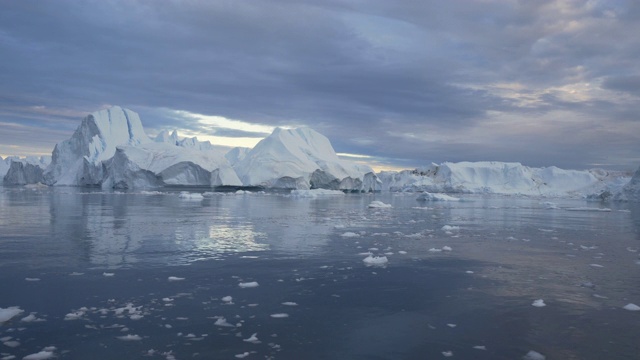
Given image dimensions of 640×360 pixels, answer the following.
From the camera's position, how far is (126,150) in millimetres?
46062

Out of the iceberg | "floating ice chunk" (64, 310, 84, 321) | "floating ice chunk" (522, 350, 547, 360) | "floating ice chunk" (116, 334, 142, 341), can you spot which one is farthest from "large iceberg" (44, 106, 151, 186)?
"floating ice chunk" (522, 350, 547, 360)

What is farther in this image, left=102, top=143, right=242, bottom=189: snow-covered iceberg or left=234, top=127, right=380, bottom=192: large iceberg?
left=234, top=127, right=380, bottom=192: large iceberg

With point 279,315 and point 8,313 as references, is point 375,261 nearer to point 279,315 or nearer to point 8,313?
point 279,315

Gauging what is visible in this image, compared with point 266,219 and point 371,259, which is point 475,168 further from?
point 371,259

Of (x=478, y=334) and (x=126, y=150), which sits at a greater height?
(x=126, y=150)

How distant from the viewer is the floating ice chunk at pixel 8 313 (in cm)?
479

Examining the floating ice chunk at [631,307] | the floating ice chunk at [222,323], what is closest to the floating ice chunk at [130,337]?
the floating ice chunk at [222,323]

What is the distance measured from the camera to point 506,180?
2876 inches

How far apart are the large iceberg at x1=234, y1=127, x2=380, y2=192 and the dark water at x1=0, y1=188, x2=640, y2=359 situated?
43373 millimetres

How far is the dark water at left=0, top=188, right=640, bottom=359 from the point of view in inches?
169

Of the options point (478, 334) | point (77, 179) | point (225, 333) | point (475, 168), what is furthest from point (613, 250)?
point (475, 168)

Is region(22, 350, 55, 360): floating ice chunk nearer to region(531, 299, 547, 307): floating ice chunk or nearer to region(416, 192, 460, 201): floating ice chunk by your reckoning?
region(531, 299, 547, 307): floating ice chunk

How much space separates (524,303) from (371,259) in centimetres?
303

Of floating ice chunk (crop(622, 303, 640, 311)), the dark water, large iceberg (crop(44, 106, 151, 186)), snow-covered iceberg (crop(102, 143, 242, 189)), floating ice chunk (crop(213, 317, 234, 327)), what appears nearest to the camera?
the dark water
